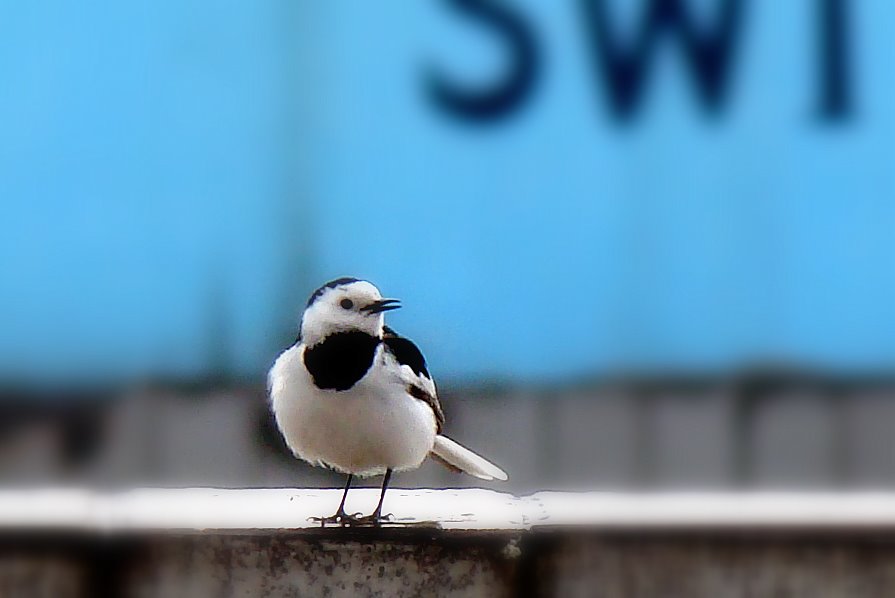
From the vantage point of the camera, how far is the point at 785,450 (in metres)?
3.48

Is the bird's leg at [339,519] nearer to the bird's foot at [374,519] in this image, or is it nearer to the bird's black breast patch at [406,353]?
the bird's foot at [374,519]

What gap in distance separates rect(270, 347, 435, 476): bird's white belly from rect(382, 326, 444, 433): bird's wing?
0.03 meters

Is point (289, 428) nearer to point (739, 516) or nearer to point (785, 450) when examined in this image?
point (739, 516)

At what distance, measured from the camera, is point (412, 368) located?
113 inches

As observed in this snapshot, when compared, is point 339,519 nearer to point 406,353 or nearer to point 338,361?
point 338,361

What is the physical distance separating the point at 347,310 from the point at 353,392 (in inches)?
8.1

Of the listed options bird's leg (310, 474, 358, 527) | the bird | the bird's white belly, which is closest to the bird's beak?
the bird

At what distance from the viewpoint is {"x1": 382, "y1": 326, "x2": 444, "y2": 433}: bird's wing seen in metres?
2.82

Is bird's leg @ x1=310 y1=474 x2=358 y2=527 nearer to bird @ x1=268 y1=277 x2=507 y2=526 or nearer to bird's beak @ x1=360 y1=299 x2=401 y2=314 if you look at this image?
bird @ x1=268 y1=277 x2=507 y2=526

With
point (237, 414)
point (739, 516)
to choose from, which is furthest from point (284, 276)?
point (739, 516)

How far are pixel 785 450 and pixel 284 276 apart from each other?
133 centimetres

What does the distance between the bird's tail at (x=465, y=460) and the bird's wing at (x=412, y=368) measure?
0.48ft

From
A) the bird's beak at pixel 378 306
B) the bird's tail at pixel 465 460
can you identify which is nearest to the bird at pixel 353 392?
the bird's beak at pixel 378 306

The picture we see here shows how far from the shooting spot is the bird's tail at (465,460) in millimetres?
3100
